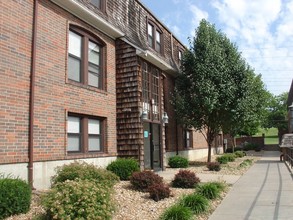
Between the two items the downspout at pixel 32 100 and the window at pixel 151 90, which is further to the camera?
the window at pixel 151 90

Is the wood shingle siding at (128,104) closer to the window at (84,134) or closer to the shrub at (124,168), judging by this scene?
the window at (84,134)

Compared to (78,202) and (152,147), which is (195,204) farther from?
(152,147)

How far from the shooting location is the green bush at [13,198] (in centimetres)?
680

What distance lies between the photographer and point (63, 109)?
35.8ft

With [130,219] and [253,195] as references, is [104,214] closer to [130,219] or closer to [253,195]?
[130,219]

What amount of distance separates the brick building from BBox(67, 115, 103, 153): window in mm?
34

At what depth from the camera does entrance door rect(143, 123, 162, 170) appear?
15.2m

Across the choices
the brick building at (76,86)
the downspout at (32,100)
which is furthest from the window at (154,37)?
the downspout at (32,100)

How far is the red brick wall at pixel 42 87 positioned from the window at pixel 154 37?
575 cm

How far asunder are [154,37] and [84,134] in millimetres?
8055

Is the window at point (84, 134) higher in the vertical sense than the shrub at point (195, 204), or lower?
higher

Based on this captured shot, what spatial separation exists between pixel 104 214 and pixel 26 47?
566 centimetres

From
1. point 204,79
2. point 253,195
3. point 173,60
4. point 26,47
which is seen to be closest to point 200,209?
point 253,195

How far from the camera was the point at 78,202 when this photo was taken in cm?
582
